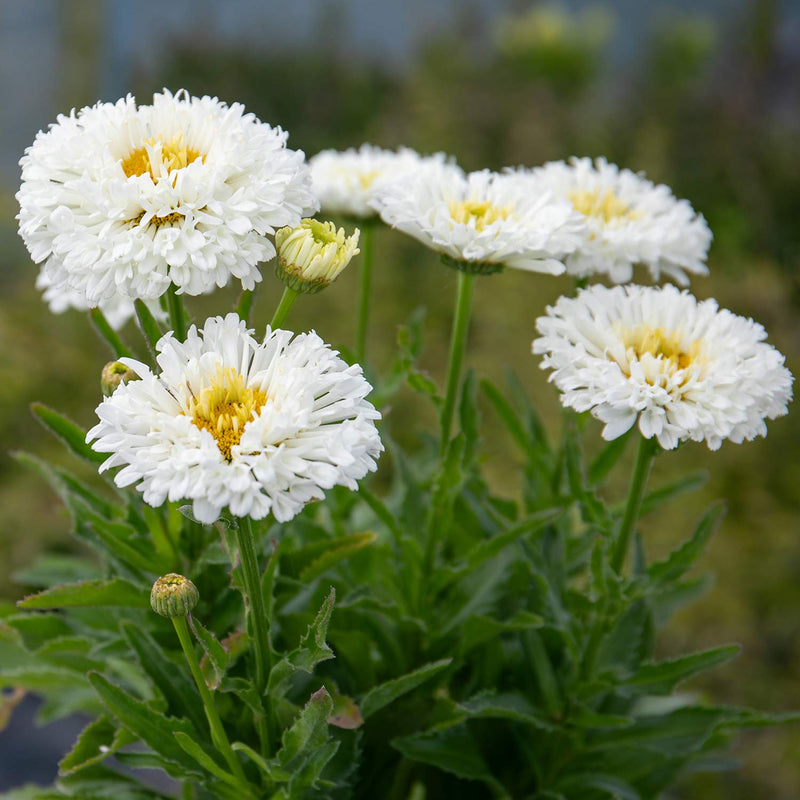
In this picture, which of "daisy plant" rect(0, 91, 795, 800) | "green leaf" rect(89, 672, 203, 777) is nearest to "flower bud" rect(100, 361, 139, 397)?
"daisy plant" rect(0, 91, 795, 800)

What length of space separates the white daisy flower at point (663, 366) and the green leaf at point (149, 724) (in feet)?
0.79

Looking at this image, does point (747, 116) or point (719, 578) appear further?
point (747, 116)

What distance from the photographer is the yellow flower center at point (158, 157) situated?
427 millimetres

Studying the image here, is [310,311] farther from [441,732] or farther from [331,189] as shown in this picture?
[441,732]

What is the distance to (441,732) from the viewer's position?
21.1 inches

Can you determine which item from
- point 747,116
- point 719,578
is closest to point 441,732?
point 719,578

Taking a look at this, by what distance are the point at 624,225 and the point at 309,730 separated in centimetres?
34

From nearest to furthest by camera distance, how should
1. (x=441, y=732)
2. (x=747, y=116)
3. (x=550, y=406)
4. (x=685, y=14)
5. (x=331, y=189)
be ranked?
(x=441, y=732)
(x=331, y=189)
(x=550, y=406)
(x=747, y=116)
(x=685, y=14)

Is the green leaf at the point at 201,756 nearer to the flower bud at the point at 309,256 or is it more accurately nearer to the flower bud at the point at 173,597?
the flower bud at the point at 173,597

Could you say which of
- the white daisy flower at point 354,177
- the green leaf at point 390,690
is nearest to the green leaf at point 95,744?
the green leaf at point 390,690

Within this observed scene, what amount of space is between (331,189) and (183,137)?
0.69 ft

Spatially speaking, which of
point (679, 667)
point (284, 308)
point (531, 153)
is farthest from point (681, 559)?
point (531, 153)

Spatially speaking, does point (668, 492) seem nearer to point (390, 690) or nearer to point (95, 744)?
point (390, 690)

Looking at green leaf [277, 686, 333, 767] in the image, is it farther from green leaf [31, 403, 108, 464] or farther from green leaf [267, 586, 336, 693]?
green leaf [31, 403, 108, 464]
